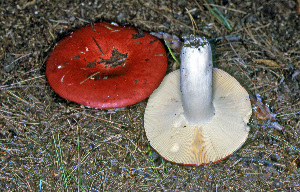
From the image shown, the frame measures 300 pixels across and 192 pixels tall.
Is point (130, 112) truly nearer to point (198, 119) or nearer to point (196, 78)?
point (198, 119)

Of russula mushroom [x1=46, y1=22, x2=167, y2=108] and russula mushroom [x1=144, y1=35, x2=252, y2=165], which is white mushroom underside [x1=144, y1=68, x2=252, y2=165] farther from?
russula mushroom [x1=46, y1=22, x2=167, y2=108]

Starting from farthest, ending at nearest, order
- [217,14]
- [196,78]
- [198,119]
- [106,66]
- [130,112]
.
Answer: [217,14], [130,112], [106,66], [198,119], [196,78]

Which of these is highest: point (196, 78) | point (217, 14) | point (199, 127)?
point (196, 78)

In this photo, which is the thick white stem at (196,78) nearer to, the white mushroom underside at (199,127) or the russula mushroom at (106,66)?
the white mushroom underside at (199,127)

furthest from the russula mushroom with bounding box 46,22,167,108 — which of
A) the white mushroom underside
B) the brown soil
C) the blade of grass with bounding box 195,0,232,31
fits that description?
the blade of grass with bounding box 195,0,232,31

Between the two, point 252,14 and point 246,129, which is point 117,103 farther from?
point 252,14

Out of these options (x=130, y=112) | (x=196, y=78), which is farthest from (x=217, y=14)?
(x=196, y=78)

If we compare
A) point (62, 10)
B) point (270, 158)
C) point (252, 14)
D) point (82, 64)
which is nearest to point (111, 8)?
point (62, 10)
